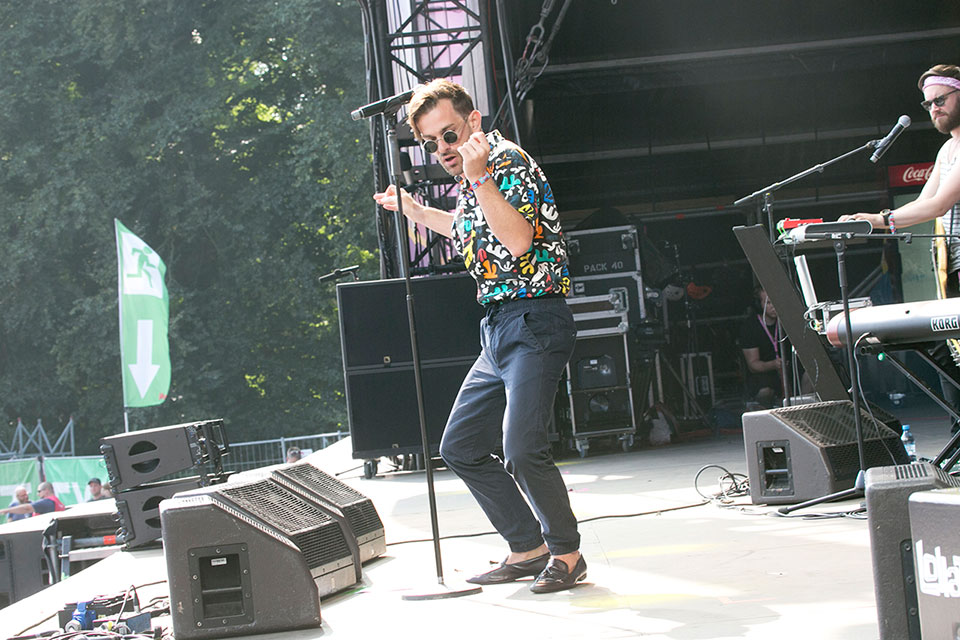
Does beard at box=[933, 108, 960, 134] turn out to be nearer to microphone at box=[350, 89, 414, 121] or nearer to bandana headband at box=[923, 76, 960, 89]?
bandana headband at box=[923, 76, 960, 89]

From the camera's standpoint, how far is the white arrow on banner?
13.9 meters

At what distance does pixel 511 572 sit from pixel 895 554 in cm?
172

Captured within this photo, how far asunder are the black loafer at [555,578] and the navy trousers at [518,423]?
0.05m

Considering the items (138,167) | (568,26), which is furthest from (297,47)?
(568,26)

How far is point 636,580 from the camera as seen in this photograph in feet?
10.9

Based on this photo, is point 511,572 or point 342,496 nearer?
point 511,572

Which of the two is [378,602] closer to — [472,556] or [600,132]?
[472,556]

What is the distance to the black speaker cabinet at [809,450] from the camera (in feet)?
14.8

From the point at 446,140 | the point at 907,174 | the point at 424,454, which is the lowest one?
the point at 424,454

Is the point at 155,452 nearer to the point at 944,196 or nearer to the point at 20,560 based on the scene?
the point at 20,560

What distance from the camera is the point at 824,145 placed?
11.6m

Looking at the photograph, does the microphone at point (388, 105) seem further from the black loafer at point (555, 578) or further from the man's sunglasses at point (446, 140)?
the black loafer at point (555, 578)

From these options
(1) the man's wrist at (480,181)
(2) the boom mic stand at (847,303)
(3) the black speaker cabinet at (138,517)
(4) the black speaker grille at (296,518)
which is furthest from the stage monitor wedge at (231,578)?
(3) the black speaker cabinet at (138,517)

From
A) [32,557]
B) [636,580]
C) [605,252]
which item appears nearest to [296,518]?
[636,580]
